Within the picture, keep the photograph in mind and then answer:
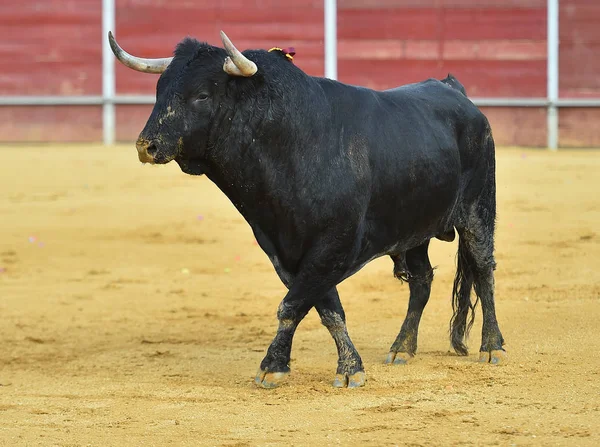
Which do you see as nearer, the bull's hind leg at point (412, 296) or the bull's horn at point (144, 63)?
the bull's horn at point (144, 63)

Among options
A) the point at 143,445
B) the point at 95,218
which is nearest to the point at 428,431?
the point at 143,445

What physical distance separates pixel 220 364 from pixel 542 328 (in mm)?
1991

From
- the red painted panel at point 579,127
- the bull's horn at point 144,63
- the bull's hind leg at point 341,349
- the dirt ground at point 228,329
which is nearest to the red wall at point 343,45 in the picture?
the red painted panel at point 579,127

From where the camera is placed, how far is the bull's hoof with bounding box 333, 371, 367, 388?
18.6ft

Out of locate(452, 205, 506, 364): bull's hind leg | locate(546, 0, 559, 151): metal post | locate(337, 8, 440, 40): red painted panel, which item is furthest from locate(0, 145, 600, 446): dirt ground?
locate(337, 8, 440, 40): red painted panel

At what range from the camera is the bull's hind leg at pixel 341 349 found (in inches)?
224

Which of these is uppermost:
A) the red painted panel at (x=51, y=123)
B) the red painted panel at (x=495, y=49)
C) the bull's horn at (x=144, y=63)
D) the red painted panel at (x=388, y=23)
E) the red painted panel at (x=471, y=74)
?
the red painted panel at (x=388, y=23)

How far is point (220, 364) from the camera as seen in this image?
648cm

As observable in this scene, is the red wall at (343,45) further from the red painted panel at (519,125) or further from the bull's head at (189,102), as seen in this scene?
the bull's head at (189,102)

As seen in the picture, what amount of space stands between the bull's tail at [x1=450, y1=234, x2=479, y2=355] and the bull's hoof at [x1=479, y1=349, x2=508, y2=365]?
0.80 ft

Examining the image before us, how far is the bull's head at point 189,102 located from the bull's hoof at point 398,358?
5.10ft

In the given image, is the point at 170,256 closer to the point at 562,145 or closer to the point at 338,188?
the point at 338,188

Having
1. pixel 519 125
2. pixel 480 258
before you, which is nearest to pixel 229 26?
pixel 519 125

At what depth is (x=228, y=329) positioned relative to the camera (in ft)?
24.9
